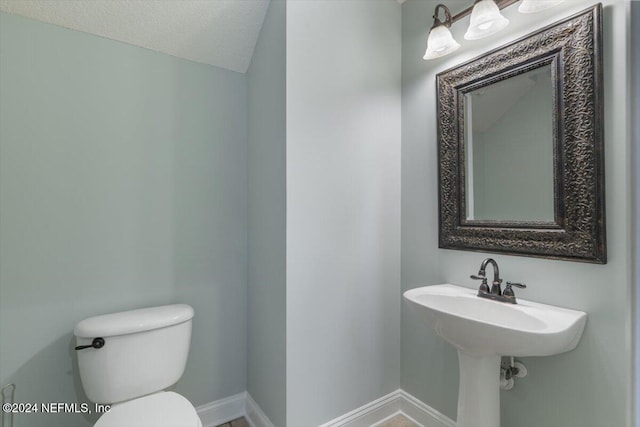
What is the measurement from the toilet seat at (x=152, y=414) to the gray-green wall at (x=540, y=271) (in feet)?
3.89

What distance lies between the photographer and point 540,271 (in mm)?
1241

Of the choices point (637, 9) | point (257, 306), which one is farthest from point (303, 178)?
point (637, 9)

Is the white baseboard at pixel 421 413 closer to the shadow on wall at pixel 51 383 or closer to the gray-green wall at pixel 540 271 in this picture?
the gray-green wall at pixel 540 271

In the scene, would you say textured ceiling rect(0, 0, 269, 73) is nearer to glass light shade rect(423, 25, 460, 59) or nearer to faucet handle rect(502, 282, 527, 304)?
glass light shade rect(423, 25, 460, 59)

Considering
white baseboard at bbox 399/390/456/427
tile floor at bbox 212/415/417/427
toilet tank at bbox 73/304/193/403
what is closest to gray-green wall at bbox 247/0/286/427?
tile floor at bbox 212/415/417/427

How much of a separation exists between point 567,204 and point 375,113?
3.26ft

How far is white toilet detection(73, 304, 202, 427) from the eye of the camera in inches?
47.1

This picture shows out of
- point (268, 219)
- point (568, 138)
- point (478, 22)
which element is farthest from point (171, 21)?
point (568, 138)

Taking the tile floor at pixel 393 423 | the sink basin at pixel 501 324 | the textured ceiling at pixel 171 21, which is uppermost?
the textured ceiling at pixel 171 21

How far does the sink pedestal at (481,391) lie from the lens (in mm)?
1205

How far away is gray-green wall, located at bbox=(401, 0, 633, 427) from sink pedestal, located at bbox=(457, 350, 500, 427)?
19cm

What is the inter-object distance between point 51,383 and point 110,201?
0.87m

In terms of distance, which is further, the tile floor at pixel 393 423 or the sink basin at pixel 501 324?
the tile floor at pixel 393 423

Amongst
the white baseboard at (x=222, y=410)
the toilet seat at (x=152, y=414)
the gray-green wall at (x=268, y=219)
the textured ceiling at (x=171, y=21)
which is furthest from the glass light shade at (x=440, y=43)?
the white baseboard at (x=222, y=410)
